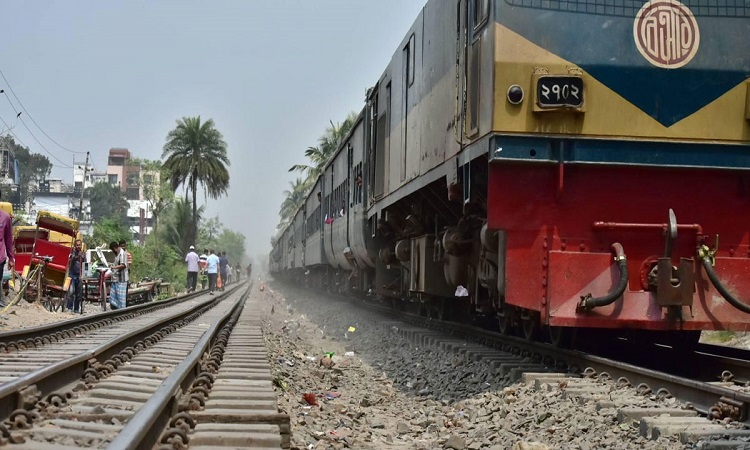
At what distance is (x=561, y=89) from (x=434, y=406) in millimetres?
2735

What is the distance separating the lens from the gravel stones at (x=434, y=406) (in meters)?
5.14

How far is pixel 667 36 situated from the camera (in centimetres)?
681

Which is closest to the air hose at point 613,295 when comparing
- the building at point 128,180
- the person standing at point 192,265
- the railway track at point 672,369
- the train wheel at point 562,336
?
the railway track at point 672,369

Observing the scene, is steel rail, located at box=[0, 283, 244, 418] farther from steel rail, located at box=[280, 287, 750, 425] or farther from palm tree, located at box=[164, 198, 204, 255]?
palm tree, located at box=[164, 198, 204, 255]

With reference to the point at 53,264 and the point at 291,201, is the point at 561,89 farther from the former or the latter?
the point at 291,201

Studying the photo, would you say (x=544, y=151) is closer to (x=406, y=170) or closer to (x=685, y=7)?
(x=685, y=7)

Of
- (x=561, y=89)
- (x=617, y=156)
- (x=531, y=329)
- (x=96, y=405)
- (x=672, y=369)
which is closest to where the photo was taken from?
(x=96, y=405)

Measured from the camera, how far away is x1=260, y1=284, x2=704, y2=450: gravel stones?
5.14 meters

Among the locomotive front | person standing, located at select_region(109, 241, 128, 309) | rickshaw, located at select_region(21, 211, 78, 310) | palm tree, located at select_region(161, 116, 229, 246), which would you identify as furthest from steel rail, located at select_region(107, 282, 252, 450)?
palm tree, located at select_region(161, 116, 229, 246)

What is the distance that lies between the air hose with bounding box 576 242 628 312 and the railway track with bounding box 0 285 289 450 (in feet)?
7.72

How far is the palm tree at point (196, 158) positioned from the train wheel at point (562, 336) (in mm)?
49066

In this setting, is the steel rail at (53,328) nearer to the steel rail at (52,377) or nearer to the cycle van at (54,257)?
the steel rail at (52,377)

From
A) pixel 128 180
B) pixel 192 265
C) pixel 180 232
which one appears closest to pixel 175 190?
pixel 180 232

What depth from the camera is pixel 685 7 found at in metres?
6.74
